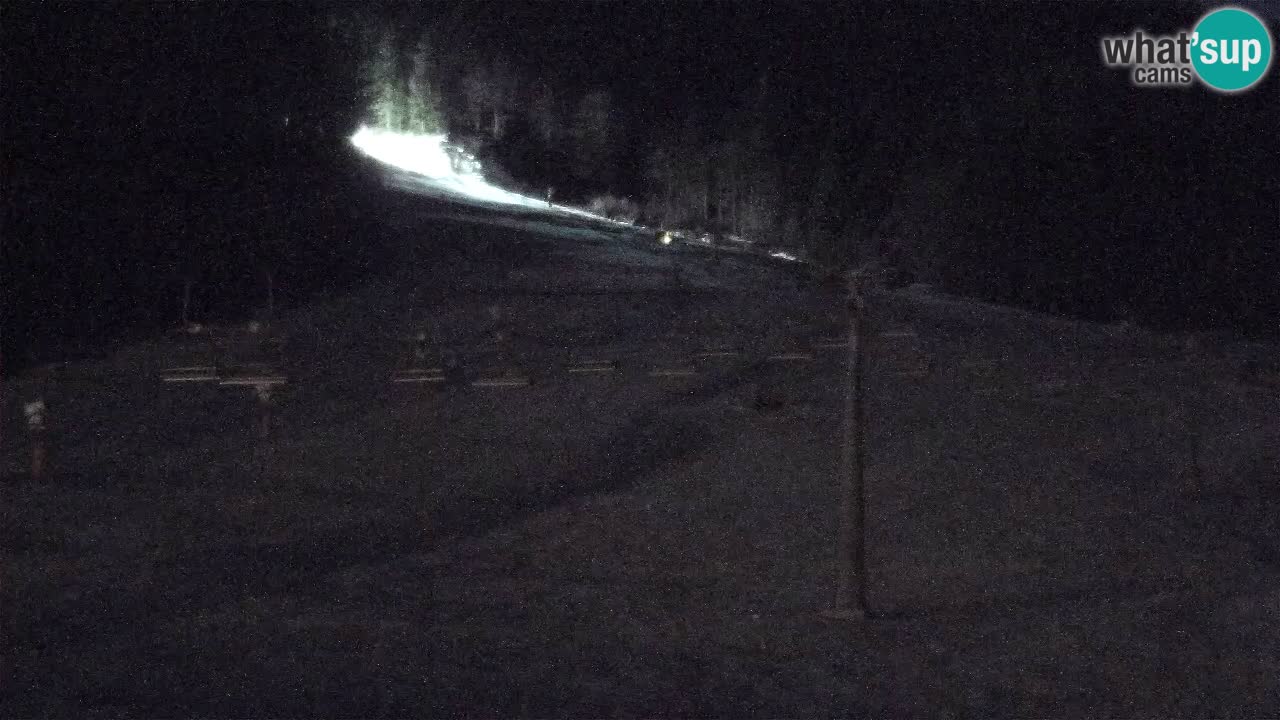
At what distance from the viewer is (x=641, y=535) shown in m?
13.7

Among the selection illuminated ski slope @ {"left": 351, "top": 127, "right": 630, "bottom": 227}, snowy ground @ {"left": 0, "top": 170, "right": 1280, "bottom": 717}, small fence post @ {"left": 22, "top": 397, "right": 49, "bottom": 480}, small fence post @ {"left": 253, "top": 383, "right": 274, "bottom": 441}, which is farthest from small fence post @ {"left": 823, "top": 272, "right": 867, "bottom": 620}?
illuminated ski slope @ {"left": 351, "top": 127, "right": 630, "bottom": 227}

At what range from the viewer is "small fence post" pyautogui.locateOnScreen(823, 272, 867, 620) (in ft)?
31.6

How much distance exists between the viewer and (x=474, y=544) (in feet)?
43.2

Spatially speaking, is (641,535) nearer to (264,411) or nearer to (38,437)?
(264,411)

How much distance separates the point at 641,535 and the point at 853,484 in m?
3.89

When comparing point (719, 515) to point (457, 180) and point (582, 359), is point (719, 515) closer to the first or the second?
point (582, 359)

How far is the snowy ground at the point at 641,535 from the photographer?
28.0ft

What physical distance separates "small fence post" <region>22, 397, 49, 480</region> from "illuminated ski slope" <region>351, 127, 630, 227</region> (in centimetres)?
3977

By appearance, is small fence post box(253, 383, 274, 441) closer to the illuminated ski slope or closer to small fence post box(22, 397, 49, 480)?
small fence post box(22, 397, 49, 480)

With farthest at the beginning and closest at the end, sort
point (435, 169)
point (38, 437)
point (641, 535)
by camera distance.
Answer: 1. point (435, 169)
2. point (38, 437)
3. point (641, 535)

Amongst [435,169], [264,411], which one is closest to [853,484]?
[264,411]

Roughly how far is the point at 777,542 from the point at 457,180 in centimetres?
5216

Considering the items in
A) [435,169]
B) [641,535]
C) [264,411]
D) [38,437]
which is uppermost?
[435,169]

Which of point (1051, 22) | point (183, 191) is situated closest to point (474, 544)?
point (183, 191)
